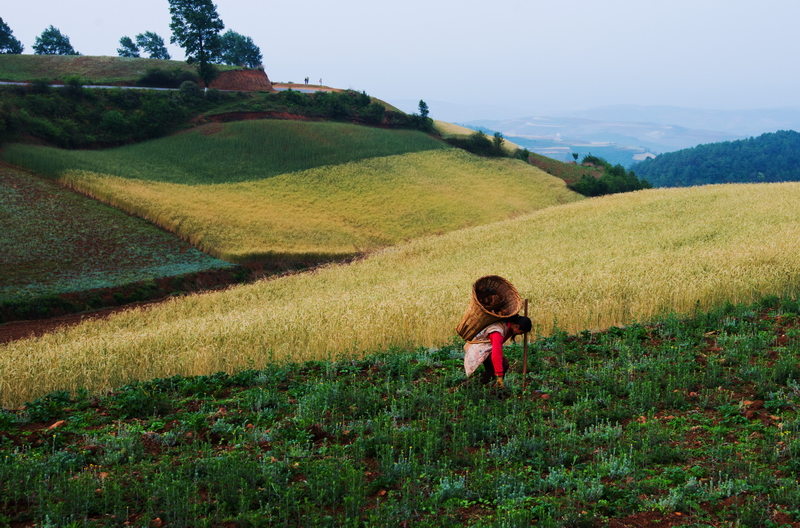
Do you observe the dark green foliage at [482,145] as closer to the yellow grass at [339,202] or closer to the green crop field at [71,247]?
the yellow grass at [339,202]

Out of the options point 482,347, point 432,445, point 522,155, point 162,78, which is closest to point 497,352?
point 482,347

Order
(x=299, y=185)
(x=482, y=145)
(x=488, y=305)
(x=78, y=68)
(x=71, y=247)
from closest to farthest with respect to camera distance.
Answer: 1. (x=488, y=305)
2. (x=71, y=247)
3. (x=299, y=185)
4. (x=482, y=145)
5. (x=78, y=68)

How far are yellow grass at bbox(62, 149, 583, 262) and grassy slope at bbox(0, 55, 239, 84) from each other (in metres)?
36.4

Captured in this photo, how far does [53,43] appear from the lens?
99.2 m

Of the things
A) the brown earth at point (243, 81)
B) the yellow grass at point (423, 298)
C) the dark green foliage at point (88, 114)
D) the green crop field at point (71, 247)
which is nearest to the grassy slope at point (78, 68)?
the brown earth at point (243, 81)

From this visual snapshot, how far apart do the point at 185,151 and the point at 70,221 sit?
23466mm

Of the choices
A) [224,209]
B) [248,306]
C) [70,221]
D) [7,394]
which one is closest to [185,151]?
[224,209]

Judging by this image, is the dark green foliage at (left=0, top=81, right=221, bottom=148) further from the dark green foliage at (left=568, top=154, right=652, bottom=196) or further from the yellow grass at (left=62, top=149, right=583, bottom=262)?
the dark green foliage at (left=568, top=154, right=652, bottom=196)

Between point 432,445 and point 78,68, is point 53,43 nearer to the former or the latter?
point 78,68

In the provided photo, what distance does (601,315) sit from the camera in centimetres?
1205

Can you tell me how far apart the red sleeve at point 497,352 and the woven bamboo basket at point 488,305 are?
207 millimetres

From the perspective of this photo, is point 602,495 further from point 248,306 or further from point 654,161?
point 654,161

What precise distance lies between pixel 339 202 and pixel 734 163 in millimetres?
146009

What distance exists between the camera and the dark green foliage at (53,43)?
98.4m
